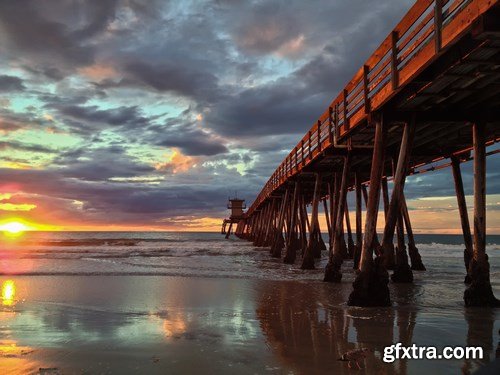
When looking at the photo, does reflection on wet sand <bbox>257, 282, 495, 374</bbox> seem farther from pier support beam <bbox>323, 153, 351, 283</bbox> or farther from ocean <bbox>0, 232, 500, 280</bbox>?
ocean <bbox>0, 232, 500, 280</bbox>

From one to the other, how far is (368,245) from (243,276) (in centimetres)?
678

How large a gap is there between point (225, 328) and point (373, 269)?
137 inches

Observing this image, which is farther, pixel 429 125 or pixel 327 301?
pixel 429 125

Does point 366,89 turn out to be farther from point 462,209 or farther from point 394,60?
point 462,209

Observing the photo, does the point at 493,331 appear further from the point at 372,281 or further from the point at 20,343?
the point at 20,343

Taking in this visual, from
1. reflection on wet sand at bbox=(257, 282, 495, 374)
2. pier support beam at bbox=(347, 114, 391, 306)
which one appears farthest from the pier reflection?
pier support beam at bbox=(347, 114, 391, 306)

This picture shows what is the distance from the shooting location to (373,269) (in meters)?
8.69

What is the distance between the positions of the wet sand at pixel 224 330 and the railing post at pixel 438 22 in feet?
13.2

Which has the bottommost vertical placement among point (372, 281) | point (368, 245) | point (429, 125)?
point (372, 281)

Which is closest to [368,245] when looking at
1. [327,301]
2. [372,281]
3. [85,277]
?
[372,281]

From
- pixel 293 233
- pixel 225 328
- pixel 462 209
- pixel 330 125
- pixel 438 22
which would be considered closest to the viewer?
pixel 438 22

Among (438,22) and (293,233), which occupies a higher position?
(438,22)

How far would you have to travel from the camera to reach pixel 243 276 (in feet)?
48.2

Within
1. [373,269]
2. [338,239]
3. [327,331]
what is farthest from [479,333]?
[338,239]
